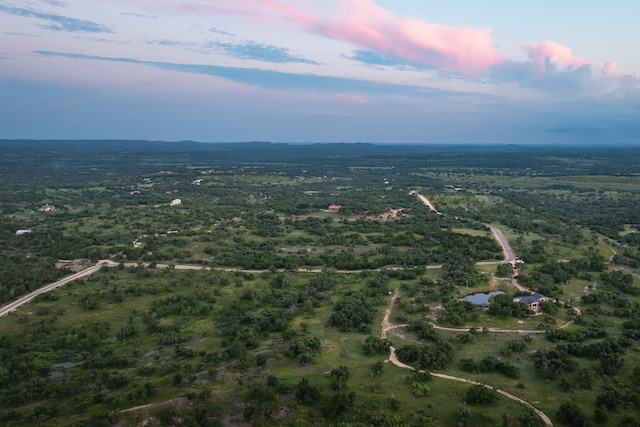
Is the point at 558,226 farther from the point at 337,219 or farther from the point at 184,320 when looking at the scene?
the point at 184,320

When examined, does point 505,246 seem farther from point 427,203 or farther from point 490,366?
point 427,203

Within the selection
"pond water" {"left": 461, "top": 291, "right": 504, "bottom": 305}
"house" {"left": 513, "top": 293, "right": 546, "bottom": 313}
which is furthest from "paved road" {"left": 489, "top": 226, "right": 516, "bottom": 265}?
"house" {"left": 513, "top": 293, "right": 546, "bottom": 313}

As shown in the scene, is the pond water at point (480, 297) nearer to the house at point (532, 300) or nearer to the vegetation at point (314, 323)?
the vegetation at point (314, 323)

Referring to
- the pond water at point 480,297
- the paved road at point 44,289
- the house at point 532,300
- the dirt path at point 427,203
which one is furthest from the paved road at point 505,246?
the paved road at point 44,289

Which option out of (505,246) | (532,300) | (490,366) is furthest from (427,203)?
(490,366)

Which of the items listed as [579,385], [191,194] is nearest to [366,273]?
[579,385]

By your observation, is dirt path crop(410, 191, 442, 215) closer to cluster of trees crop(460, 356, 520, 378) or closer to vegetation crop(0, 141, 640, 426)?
vegetation crop(0, 141, 640, 426)
